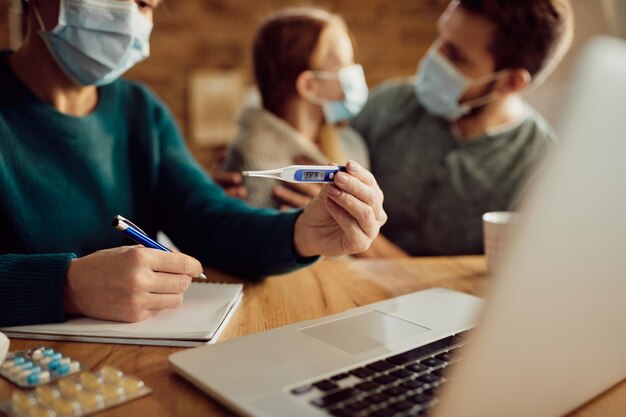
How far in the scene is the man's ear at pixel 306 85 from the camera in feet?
4.80

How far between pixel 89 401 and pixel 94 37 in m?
0.64

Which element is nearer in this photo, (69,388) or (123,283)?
(69,388)

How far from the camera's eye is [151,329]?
63 cm

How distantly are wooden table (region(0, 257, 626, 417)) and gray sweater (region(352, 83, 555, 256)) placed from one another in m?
0.41

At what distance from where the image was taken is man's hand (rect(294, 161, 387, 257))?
2.34 ft

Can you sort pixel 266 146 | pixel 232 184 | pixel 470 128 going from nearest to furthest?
pixel 232 184
pixel 266 146
pixel 470 128

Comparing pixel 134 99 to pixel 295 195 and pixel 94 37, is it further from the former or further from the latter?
pixel 295 195

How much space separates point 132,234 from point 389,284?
1.37ft

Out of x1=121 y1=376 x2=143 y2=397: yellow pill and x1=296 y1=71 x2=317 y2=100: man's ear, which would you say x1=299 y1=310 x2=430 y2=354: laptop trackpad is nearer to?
x1=121 y1=376 x2=143 y2=397: yellow pill

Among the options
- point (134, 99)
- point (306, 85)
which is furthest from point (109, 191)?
point (306, 85)

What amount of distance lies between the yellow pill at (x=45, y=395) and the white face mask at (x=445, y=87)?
1298mm

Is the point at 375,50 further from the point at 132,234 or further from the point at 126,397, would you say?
the point at 126,397

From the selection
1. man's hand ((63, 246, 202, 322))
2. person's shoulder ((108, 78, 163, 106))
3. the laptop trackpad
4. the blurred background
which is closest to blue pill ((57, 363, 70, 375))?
man's hand ((63, 246, 202, 322))

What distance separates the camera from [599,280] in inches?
14.9
